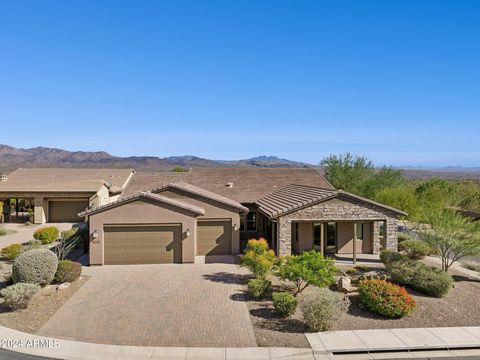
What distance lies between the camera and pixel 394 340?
12.4 m

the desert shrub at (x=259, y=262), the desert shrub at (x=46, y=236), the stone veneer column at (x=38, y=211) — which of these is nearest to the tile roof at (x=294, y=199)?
the desert shrub at (x=259, y=262)

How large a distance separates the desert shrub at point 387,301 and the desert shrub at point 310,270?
147 centimetres

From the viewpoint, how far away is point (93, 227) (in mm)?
21469

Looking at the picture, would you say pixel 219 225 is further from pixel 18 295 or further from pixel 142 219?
pixel 18 295

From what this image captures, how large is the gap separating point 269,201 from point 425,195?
18.2 metres

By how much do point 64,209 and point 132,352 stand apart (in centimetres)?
3010

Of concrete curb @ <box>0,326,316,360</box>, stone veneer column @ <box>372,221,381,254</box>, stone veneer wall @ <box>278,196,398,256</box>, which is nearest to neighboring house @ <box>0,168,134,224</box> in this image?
stone veneer wall @ <box>278,196,398,256</box>

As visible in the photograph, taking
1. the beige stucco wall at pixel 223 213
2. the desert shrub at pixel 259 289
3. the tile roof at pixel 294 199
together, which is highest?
the tile roof at pixel 294 199

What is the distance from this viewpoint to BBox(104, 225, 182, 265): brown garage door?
71.2 feet

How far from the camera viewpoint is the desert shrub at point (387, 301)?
46.4ft

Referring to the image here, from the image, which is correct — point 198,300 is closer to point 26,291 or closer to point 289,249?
point 26,291

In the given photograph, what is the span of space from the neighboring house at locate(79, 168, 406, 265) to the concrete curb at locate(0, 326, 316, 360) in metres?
9.61

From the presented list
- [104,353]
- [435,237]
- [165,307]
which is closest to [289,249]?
[435,237]

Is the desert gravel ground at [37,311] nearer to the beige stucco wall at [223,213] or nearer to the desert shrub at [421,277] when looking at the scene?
the beige stucco wall at [223,213]
